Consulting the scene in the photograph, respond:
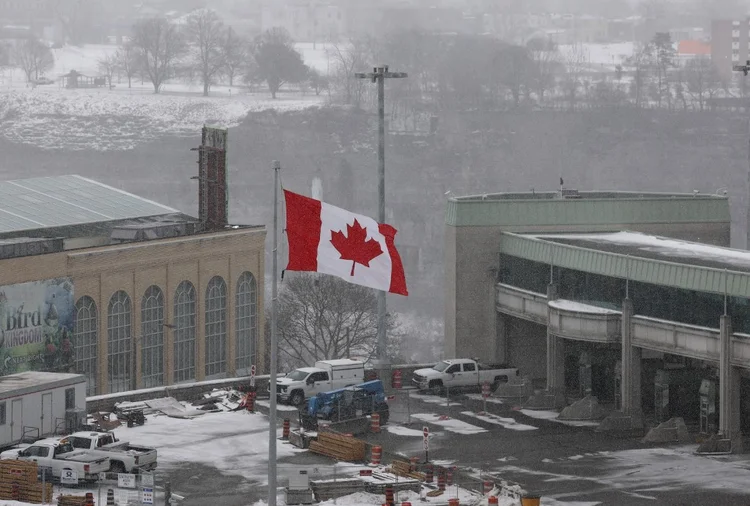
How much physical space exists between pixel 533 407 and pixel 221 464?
14.8 m

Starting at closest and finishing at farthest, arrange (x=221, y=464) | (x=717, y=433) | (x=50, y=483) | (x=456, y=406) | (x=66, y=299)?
(x=50, y=483) → (x=221, y=464) → (x=717, y=433) → (x=456, y=406) → (x=66, y=299)

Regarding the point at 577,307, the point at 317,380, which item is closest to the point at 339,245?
the point at 317,380

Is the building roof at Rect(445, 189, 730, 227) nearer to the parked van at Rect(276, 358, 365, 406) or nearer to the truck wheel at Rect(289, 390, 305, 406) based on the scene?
the parked van at Rect(276, 358, 365, 406)

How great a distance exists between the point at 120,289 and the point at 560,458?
944 inches

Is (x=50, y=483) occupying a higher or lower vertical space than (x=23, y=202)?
lower

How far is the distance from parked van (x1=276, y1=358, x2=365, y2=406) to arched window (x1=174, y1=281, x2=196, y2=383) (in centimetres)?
1185

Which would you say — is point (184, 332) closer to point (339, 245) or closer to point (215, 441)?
point (215, 441)

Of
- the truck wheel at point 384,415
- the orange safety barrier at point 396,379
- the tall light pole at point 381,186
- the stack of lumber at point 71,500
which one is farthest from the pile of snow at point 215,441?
the orange safety barrier at point 396,379

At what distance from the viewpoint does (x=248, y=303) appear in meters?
78.0

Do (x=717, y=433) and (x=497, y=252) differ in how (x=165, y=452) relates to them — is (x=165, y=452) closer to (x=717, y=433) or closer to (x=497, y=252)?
(x=717, y=433)

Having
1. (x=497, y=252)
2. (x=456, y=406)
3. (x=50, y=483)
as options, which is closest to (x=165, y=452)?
(x=50, y=483)

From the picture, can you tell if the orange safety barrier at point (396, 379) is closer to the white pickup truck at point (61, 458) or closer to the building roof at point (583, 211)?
the building roof at point (583, 211)

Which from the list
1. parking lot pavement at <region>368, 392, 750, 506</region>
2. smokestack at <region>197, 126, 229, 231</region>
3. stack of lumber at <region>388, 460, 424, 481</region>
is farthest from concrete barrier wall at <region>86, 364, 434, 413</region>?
smokestack at <region>197, 126, 229, 231</region>

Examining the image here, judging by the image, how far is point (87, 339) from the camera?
68875mm
